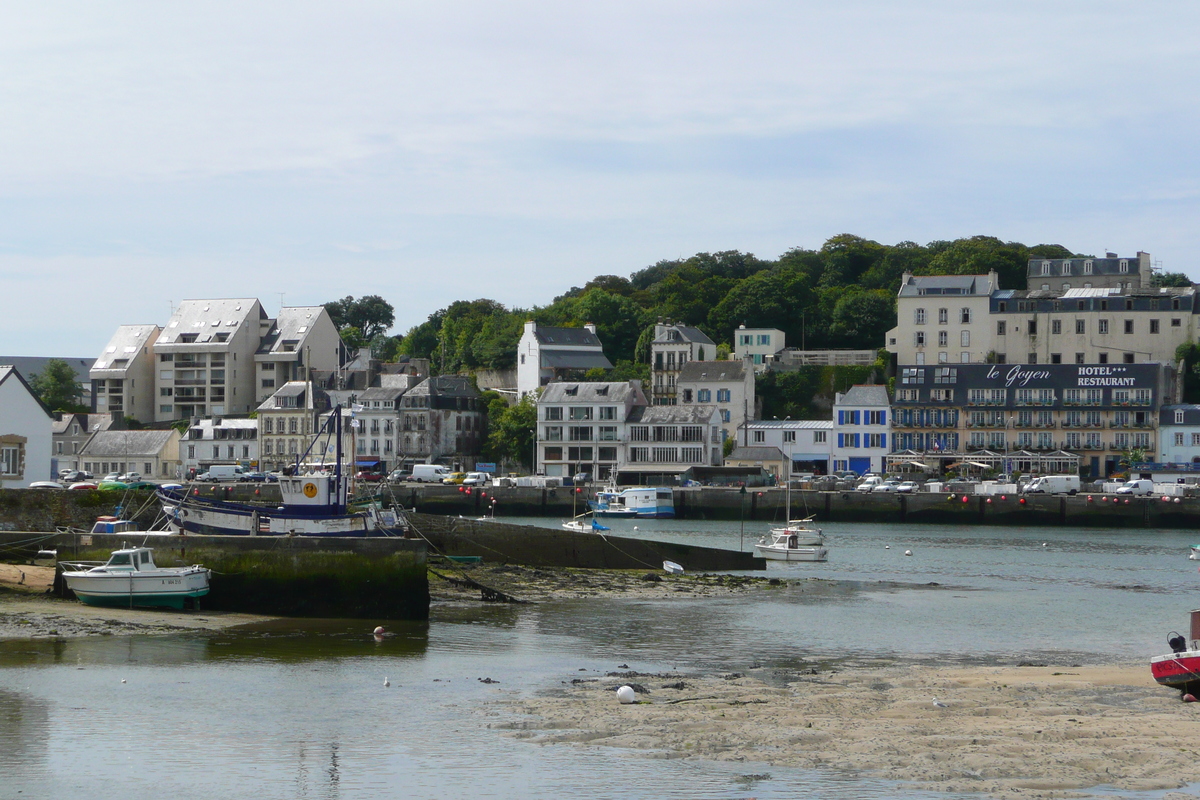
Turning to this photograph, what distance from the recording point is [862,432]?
322 ft

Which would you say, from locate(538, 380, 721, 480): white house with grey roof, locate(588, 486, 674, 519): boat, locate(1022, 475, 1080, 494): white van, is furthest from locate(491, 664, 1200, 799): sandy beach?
locate(538, 380, 721, 480): white house with grey roof

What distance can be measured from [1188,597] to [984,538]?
90.3ft

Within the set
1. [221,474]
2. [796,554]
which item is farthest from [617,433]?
[796,554]

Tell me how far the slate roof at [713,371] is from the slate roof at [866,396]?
7.95m

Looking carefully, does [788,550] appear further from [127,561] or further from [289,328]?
[289,328]

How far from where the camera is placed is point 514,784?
1572 cm

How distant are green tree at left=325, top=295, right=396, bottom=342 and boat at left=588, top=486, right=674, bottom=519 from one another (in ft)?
233

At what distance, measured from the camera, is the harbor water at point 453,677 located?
15.9m

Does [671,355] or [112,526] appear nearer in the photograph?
[112,526]

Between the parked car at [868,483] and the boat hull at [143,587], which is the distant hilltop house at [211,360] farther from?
the boat hull at [143,587]

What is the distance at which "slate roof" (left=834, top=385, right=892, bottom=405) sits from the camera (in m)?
98.5

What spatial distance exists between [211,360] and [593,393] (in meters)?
41.0

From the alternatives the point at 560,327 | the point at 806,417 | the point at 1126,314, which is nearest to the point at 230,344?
the point at 560,327

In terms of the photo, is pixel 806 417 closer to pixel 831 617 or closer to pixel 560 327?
pixel 560 327
